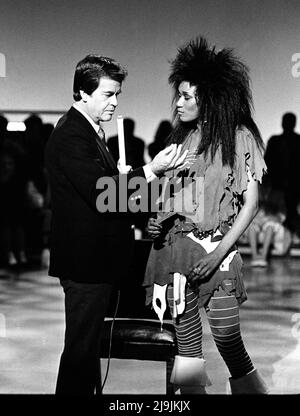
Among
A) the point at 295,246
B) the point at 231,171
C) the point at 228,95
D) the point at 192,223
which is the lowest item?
the point at 295,246

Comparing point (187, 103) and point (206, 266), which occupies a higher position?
point (187, 103)

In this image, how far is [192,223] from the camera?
2361mm

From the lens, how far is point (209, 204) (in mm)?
2336

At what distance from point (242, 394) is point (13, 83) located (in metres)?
3.01

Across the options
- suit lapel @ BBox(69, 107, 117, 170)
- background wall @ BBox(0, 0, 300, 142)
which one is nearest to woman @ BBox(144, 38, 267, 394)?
suit lapel @ BBox(69, 107, 117, 170)

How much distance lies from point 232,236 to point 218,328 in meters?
0.28

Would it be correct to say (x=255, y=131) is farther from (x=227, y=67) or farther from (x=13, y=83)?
(x=13, y=83)

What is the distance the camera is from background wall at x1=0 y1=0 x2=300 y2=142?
452 centimetres

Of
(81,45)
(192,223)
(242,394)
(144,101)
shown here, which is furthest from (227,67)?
(144,101)

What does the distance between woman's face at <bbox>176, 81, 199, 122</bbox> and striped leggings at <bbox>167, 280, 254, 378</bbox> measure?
0.51m

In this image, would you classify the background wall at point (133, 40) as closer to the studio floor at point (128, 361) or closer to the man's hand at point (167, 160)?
the studio floor at point (128, 361)

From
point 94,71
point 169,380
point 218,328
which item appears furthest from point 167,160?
point 169,380

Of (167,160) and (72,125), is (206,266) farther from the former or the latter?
(72,125)

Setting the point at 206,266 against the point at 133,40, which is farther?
the point at 133,40
